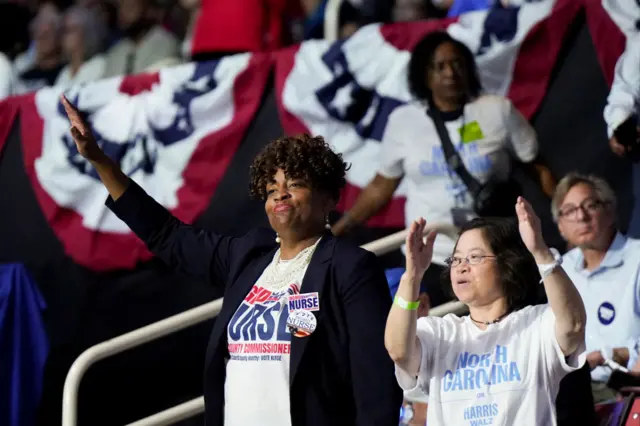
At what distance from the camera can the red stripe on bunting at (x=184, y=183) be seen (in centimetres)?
610

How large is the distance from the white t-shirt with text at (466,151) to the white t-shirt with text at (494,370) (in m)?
1.76

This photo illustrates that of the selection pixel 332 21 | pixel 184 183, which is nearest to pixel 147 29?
pixel 184 183

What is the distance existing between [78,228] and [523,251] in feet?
13.2

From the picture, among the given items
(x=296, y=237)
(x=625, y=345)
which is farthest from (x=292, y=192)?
(x=625, y=345)

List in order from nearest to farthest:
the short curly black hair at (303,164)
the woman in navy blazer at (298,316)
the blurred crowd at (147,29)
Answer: the woman in navy blazer at (298,316) → the short curly black hair at (303,164) → the blurred crowd at (147,29)

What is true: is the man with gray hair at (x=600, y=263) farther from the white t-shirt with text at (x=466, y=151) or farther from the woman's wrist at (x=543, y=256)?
the woman's wrist at (x=543, y=256)

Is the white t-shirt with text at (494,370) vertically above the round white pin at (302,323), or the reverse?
the round white pin at (302,323)

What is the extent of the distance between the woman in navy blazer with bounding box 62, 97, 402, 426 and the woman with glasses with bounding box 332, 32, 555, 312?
156 cm

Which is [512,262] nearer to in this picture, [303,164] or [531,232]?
[531,232]

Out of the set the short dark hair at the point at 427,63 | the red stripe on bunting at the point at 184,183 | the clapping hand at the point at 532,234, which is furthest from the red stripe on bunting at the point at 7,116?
the clapping hand at the point at 532,234

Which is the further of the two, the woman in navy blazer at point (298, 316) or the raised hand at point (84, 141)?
the raised hand at point (84, 141)

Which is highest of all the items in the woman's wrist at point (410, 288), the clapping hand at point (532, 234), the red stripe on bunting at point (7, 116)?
the red stripe on bunting at point (7, 116)

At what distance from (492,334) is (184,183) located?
350 cm

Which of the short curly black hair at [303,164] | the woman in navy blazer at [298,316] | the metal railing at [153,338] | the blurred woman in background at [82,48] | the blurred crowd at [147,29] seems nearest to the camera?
the woman in navy blazer at [298,316]
